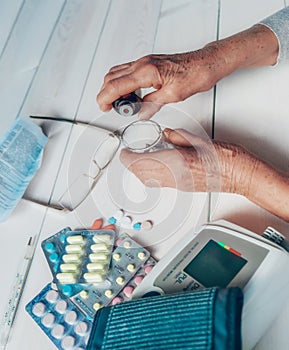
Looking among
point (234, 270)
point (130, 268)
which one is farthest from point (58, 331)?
point (234, 270)

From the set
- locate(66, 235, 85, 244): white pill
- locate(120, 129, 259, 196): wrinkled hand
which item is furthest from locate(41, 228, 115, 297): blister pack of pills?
locate(120, 129, 259, 196): wrinkled hand

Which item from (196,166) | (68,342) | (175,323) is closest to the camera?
(175,323)

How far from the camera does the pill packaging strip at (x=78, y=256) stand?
602mm

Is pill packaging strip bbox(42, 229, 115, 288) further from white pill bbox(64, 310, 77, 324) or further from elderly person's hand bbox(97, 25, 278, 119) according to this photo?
elderly person's hand bbox(97, 25, 278, 119)

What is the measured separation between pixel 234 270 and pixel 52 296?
0.24m

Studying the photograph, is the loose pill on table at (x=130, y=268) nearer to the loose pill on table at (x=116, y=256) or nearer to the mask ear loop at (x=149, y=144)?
the loose pill on table at (x=116, y=256)

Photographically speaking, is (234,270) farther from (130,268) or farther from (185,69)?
(185,69)

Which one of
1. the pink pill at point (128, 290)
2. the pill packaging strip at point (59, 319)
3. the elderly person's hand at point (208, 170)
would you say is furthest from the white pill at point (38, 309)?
the elderly person's hand at point (208, 170)

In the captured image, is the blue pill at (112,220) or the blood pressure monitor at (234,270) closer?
the blood pressure monitor at (234,270)

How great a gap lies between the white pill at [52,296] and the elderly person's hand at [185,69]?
0.27 meters

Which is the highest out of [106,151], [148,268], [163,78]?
[163,78]

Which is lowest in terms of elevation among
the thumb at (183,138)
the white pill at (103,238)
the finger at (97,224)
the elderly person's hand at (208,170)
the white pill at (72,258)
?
the white pill at (72,258)

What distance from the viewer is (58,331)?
56 cm

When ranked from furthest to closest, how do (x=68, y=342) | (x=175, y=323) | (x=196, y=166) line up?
→ 1. (x=196, y=166)
2. (x=68, y=342)
3. (x=175, y=323)
